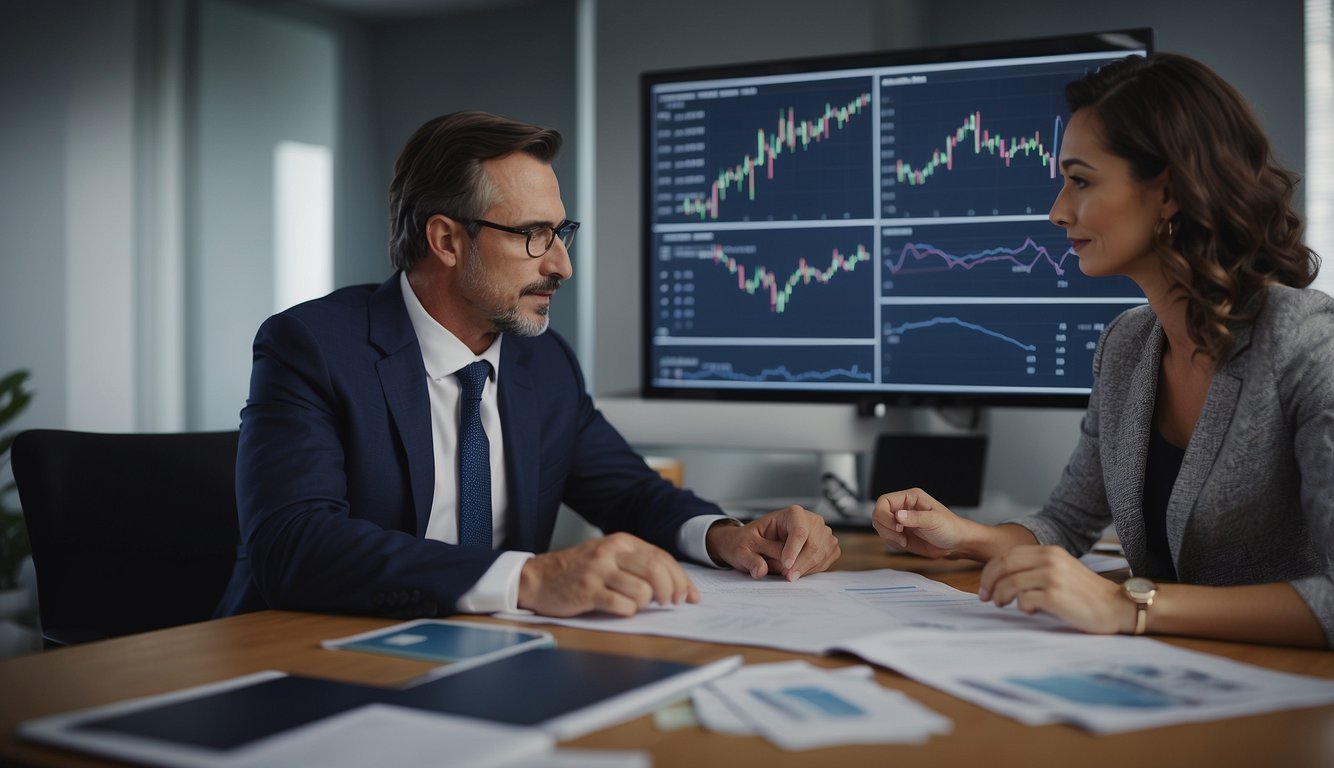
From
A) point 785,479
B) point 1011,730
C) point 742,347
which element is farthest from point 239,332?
point 1011,730

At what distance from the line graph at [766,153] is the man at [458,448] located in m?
0.41

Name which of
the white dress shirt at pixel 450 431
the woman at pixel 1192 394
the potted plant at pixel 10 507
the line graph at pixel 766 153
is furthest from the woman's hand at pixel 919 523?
the potted plant at pixel 10 507

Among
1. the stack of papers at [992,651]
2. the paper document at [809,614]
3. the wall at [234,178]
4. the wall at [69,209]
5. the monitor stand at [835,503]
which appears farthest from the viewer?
the wall at [234,178]

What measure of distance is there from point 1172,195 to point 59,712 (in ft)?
4.01

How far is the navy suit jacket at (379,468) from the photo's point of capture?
46.7 inches

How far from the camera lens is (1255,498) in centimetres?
127

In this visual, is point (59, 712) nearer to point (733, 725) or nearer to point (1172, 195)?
point (733, 725)

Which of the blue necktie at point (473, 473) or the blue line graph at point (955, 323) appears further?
the blue line graph at point (955, 323)

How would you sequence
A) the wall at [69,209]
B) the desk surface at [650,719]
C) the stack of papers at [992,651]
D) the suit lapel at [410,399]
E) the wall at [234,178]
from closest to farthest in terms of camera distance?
1. the desk surface at [650,719]
2. the stack of papers at [992,651]
3. the suit lapel at [410,399]
4. the wall at [69,209]
5. the wall at [234,178]

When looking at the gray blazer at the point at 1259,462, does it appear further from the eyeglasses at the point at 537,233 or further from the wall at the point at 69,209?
the wall at the point at 69,209

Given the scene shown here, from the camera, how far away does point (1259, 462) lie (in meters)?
1.25

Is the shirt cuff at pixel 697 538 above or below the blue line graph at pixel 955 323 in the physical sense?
below

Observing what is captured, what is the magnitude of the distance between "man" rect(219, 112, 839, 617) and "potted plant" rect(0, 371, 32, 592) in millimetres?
2127

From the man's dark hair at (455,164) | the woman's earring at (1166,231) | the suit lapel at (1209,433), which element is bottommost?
→ the suit lapel at (1209,433)
